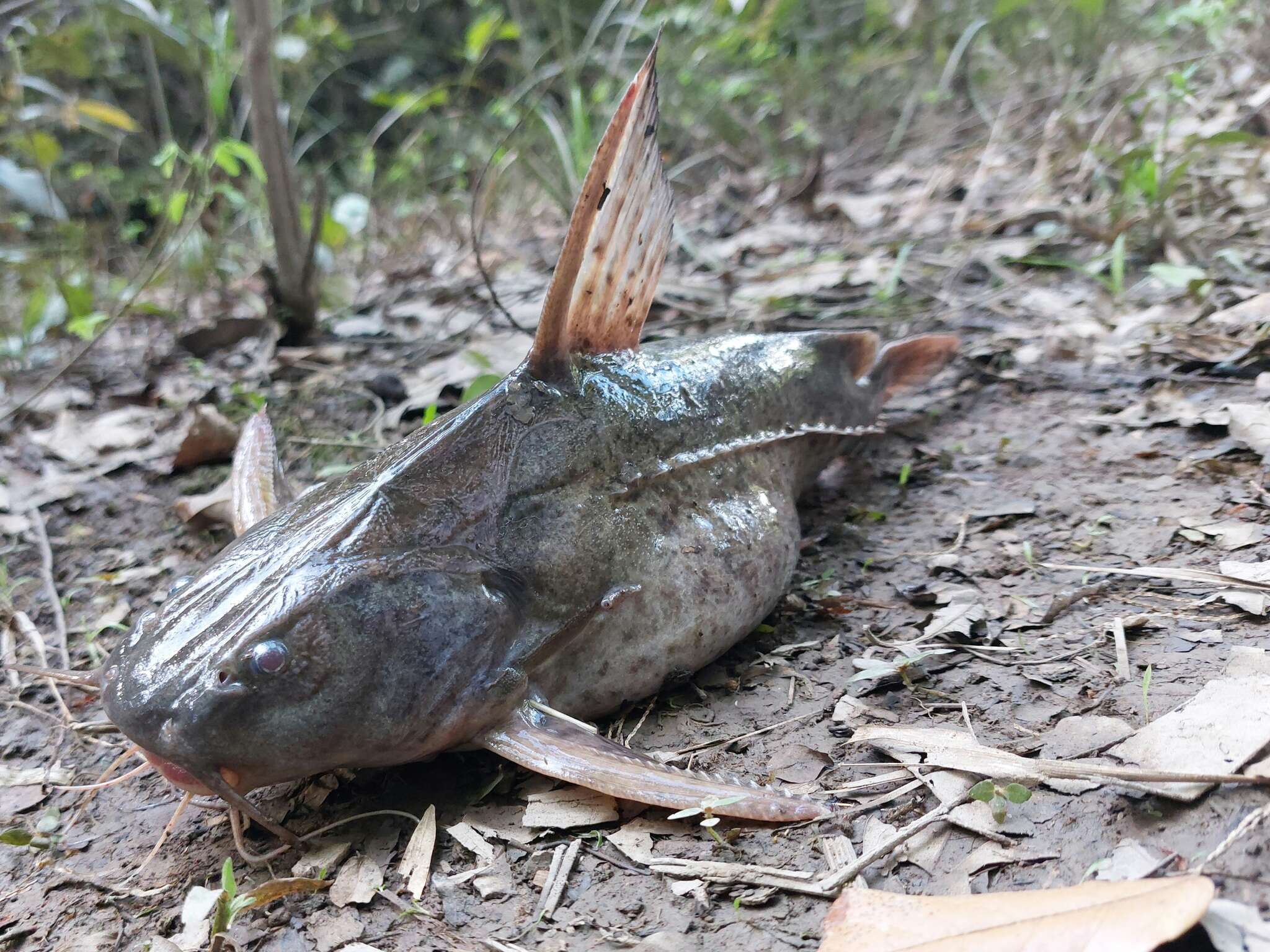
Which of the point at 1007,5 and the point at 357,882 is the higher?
the point at 1007,5

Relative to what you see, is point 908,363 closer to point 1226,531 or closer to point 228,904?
point 1226,531

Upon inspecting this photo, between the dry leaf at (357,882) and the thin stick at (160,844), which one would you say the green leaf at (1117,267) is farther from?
the thin stick at (160,844)

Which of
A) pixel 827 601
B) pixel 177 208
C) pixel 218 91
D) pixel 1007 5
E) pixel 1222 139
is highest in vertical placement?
pixel 218 91

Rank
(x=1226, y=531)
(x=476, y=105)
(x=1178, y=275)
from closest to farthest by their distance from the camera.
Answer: (x=1226, y=531) → (x=1178, y=275) → (x=476, y=105)

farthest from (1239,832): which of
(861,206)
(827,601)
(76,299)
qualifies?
(861,206)

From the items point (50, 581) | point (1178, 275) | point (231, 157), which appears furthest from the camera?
point (231, 157)

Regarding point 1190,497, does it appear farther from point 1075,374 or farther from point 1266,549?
point 1075,374

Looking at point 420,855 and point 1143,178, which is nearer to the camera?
point 420,855

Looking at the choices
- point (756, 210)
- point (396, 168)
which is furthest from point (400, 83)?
point (756, 210)
